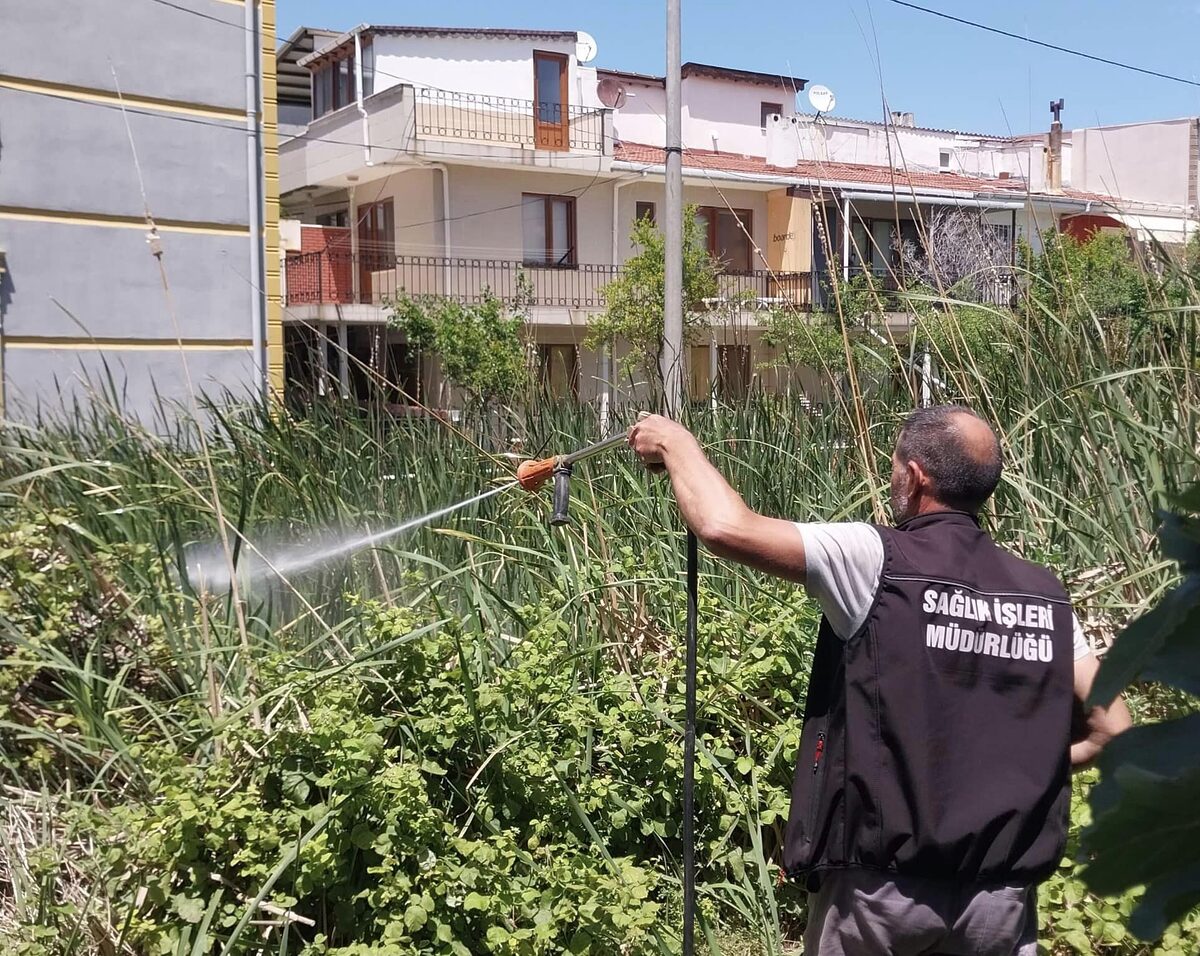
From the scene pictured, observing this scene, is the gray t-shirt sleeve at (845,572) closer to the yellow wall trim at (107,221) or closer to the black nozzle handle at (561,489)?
the black nozzle handle at (561,489)

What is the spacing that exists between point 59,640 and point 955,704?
2686 mm

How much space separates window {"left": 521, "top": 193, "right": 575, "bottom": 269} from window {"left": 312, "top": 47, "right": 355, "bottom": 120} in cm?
509

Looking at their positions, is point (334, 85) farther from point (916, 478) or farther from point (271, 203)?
point (916, 478)

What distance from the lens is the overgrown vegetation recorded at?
2.88 metres

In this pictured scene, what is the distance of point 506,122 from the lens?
91.6ft

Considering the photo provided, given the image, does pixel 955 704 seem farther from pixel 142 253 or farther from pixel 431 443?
pixel 142 253

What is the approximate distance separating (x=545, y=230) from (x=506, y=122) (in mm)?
2560

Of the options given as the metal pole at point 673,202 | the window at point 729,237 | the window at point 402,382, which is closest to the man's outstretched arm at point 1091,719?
the window at point 402,382

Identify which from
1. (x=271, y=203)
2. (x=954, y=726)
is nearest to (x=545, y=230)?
(x=271, y=203)

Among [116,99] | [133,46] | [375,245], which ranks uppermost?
[375,245]

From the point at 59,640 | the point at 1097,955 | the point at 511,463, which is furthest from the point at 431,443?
the point at 1097,955

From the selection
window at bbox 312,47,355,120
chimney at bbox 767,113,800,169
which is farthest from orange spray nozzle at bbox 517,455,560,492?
window at bbox 312,47,355,120

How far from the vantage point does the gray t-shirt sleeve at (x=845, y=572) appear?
236 centimetres

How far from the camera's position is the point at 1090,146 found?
33.3 metres
